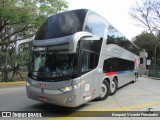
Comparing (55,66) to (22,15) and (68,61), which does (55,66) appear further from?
(22,15)

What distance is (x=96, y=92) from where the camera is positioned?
10375 mm

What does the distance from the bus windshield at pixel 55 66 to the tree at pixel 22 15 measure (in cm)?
1123

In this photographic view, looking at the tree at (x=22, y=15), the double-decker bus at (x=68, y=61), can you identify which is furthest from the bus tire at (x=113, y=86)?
the tree at (x=22, y=15)

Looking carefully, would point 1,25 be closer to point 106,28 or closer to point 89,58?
point 106,28

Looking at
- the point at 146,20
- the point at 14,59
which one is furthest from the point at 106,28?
the point at 146,20

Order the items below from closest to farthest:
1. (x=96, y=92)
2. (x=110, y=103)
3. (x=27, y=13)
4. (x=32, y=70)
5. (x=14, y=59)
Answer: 1. (x=32, y=70)
2. (x=96, y=92)
3. (x=110, y=103)
4. (x=14, y=59)
5. (x=27, y=13)

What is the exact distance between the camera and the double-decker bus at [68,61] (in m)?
8.63

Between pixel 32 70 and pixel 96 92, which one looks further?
pixel 96 92

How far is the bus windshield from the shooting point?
345 inches

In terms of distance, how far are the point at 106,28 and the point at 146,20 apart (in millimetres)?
31630

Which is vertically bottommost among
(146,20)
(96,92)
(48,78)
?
(96,92)

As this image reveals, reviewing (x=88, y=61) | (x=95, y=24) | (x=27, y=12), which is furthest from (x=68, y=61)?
(x=27, y=12)

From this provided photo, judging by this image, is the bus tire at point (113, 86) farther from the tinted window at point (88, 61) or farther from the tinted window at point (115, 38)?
the tinted window at point (88, 61)

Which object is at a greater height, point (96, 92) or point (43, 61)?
point (43, 61)
